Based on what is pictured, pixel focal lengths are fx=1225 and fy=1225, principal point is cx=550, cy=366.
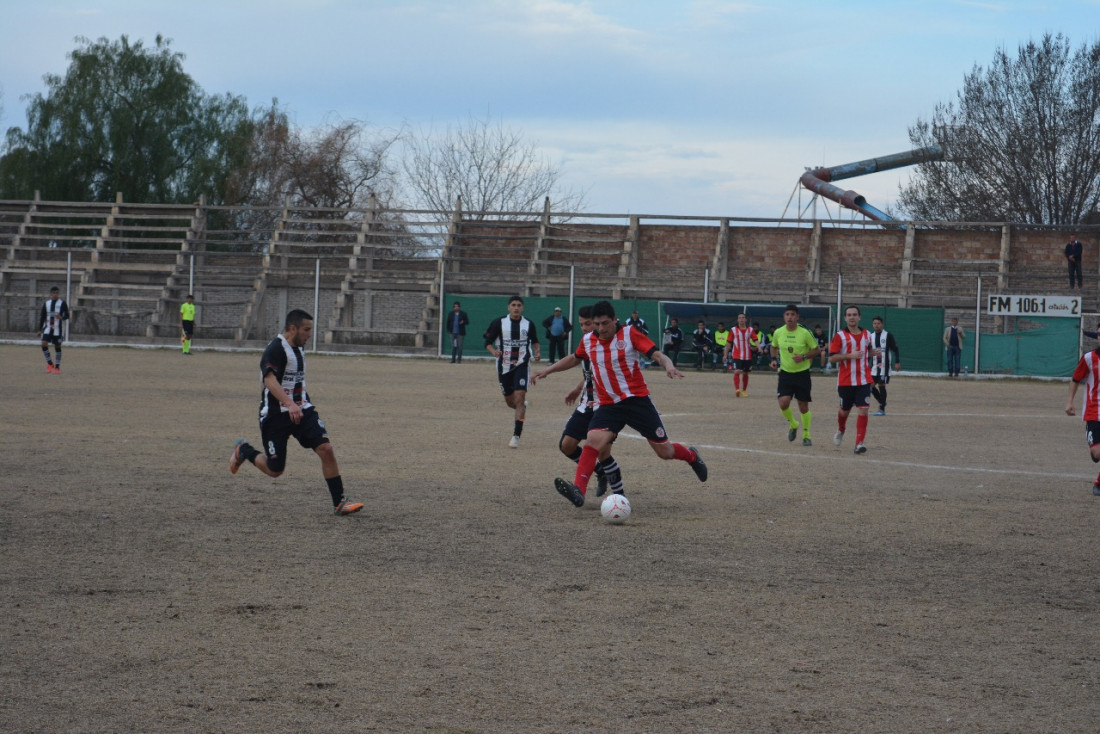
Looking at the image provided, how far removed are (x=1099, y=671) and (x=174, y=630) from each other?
4.28 metres

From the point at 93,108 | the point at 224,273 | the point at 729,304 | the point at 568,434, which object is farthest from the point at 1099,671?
the point at 93,108

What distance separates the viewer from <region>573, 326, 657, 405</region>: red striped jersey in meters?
9.91

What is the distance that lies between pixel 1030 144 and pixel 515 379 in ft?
143

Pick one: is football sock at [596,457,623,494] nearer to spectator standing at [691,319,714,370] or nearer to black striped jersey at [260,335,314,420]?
black striped jersey at [260,335,314,420]

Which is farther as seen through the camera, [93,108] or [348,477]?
[93,108]

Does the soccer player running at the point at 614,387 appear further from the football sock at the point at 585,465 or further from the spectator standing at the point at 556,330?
the spectator standing at the point at 556,330

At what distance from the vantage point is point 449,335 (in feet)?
130

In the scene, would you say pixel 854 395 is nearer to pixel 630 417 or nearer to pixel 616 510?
pixel 630 417

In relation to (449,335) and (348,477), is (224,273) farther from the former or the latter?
(348,477)

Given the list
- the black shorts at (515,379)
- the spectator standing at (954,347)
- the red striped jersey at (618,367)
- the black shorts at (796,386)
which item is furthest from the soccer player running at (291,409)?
the spectator standing at (954,347)

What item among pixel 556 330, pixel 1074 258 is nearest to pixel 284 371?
pixel 556 330

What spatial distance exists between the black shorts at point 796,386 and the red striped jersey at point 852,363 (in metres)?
0.64

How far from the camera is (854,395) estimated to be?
15.3 m

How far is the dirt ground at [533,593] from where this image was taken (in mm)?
4914
